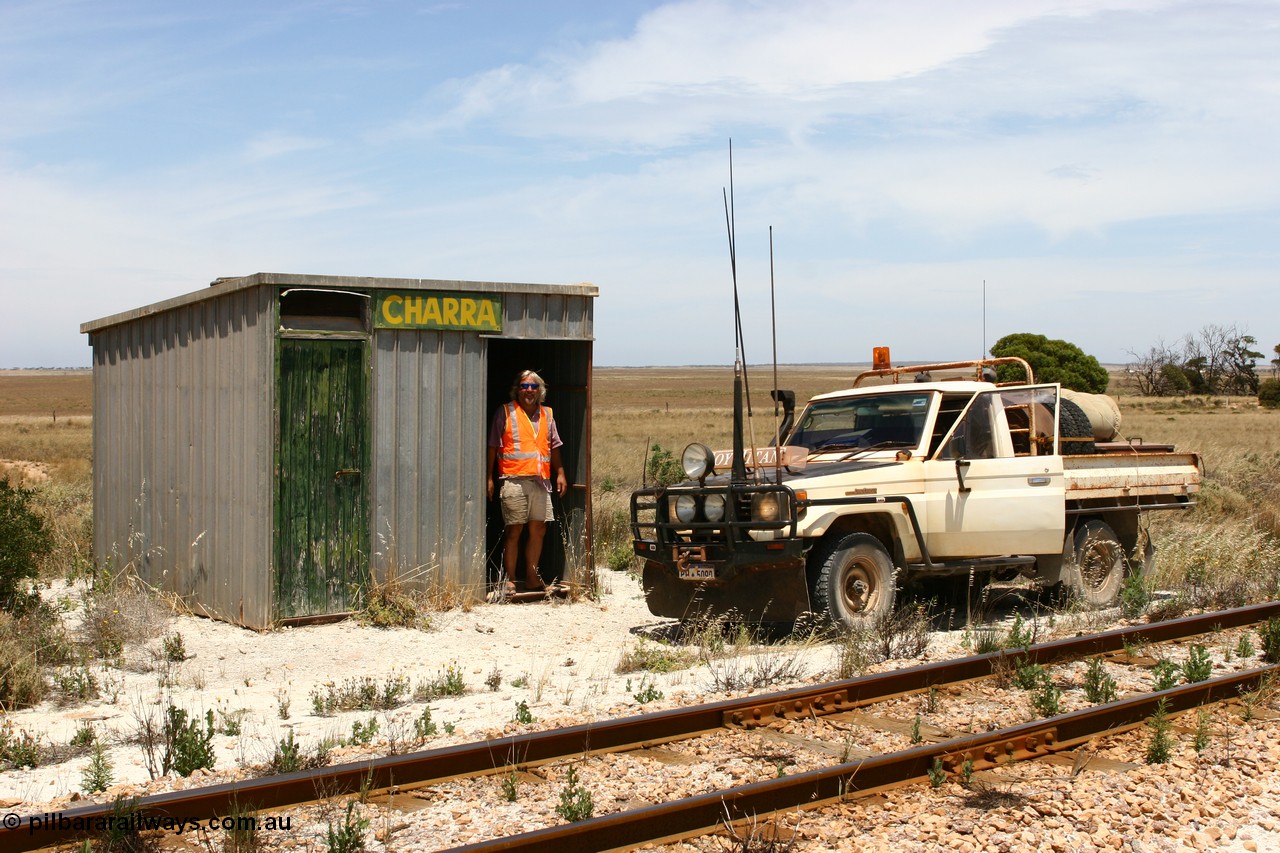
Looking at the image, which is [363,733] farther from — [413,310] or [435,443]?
[413,310]

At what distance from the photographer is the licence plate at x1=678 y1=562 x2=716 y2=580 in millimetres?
8992

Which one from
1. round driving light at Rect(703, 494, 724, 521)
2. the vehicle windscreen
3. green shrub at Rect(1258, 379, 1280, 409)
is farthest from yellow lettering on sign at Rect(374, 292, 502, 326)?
green shrub at Rect(1258, 379, 1280, 409)

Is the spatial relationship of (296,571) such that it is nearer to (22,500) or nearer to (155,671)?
(155,671)

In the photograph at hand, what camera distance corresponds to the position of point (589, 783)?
18.8 feet

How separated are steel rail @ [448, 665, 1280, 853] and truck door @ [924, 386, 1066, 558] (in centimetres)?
278

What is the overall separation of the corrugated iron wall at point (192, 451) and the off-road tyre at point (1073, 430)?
6824 mm

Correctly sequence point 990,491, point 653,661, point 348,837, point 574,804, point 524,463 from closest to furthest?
point 348,837 → point 574,804 → point 653,661 → point 990,491 → point 524,463

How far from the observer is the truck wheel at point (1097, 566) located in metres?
10.9

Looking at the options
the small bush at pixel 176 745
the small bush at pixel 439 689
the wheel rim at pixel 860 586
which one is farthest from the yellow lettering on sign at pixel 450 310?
the small bush at pixel 176 745

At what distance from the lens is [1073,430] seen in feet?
37.7

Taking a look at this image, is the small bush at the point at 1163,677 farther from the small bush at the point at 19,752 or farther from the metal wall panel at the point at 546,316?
the small bush at the point at 19,752

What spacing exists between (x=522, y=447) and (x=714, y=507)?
2541mm

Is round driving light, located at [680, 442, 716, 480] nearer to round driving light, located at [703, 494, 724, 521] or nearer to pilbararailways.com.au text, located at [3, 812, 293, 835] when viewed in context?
round driving light, located at [703, 494, 724, 521]

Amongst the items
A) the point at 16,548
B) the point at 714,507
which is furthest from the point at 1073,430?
the point at 16,548
